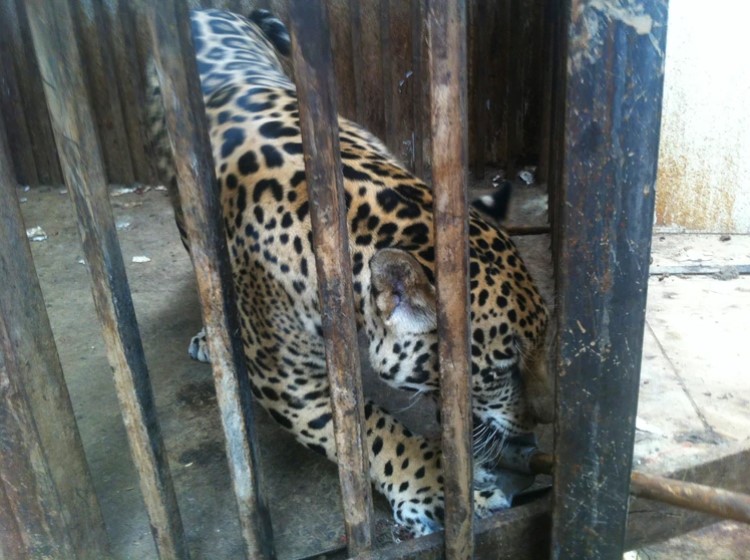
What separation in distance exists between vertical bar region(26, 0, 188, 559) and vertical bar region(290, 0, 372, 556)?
19.1 inches

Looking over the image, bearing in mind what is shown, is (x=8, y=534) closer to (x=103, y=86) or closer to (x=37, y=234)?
(x=37, y=234)

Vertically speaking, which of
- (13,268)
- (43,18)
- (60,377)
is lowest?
(60,377)

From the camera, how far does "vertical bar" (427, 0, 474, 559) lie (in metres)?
1.45

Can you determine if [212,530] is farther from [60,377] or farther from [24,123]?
[24,123]

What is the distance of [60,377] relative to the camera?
6.32ft

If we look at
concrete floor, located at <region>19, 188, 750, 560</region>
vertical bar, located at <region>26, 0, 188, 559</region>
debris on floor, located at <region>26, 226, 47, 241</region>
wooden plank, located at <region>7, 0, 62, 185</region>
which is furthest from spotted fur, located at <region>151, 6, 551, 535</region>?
wooden plank, located at <region>7, 0, 62, 185</region>

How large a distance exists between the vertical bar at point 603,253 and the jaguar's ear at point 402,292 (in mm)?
500

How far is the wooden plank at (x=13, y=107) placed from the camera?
20.0ft

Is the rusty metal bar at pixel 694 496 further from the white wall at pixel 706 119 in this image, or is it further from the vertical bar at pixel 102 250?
the white wall at pixel 706 119

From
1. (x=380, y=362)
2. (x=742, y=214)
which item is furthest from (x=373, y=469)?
(x=742, y=214)

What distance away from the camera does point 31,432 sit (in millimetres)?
1817

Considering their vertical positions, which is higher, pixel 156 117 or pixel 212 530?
pixel 156 117

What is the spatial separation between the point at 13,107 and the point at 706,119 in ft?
18.7

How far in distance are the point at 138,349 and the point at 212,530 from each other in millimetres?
938
